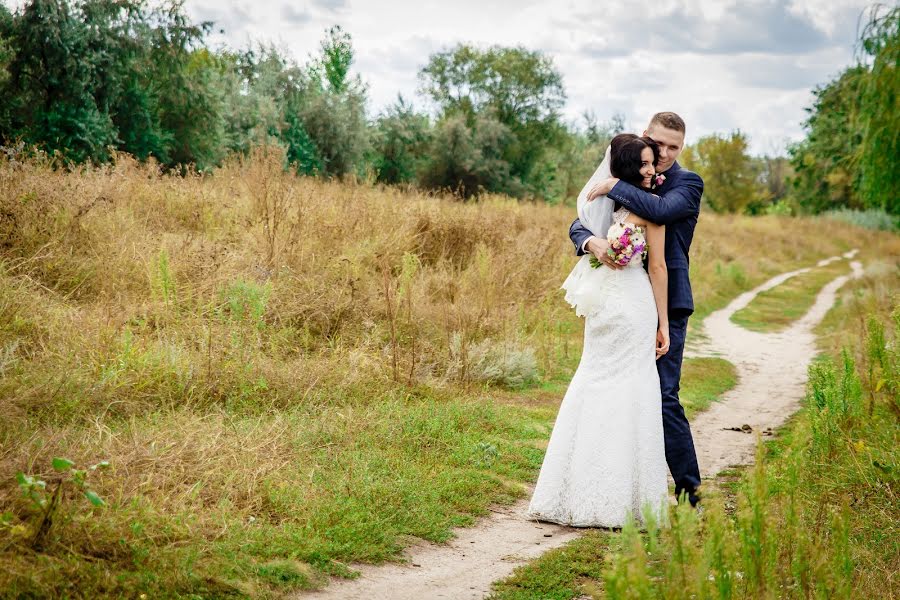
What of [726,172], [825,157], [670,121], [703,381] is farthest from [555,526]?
[726,172]

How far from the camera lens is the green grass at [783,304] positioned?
16469 millimetres

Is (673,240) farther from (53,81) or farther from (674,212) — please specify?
(53,81)

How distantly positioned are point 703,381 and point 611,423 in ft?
19.9

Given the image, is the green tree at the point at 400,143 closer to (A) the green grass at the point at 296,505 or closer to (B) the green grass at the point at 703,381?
(B) the green grass at the point at 703,381

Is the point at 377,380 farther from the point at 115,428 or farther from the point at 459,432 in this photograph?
the point at 115,428

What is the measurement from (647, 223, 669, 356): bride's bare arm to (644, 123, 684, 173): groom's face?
44 centimetres

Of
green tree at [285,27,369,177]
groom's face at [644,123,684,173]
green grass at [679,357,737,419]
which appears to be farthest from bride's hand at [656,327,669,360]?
green tree at [285,27,369,177]

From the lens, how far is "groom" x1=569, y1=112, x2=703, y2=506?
5055 millimetres

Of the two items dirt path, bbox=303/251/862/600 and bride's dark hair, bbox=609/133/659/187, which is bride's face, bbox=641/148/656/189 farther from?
dirt path, bbox=303/251/862/600

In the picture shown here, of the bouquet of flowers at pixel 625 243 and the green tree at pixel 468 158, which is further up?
the green tree at pixel 468 158

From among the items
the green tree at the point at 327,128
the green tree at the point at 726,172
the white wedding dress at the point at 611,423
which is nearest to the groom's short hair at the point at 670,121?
the white wedding dress at the point at 611,423

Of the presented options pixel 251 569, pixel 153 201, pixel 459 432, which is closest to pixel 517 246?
pixel 153 201

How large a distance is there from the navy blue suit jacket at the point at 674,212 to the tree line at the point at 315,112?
23.6ft

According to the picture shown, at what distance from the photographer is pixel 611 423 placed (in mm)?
5047
